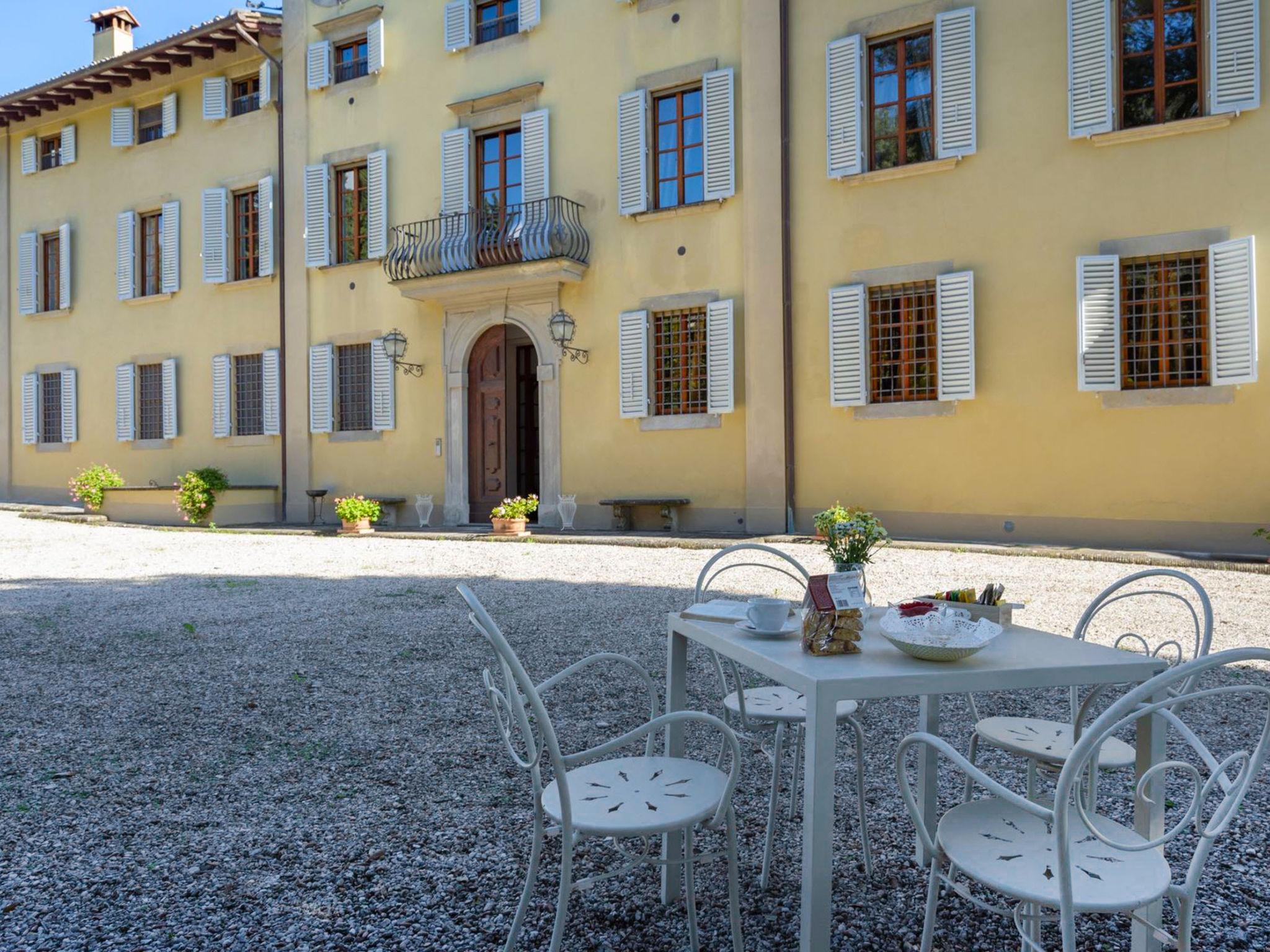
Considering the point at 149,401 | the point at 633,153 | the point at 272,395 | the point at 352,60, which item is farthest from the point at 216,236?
the point at 633,153

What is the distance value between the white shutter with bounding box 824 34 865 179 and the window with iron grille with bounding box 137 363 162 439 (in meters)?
12.6

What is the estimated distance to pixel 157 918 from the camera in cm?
221

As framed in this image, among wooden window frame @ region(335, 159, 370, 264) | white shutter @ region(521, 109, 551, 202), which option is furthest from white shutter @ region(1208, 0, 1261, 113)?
wooden window frame @ region(335, 159, 370, 264)

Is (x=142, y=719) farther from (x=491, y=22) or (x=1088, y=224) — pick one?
(x=491, y=22)

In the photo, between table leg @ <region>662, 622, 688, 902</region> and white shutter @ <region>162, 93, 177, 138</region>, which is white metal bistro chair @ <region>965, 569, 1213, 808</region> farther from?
white shutter @ <region>162, 93, 177, 138</region>

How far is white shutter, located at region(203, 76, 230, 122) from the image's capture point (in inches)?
637

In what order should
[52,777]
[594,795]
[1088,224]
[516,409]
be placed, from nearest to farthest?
[594,795] < [52,777] < [1088,224] < [516,409]

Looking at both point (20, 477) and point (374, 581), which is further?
point (20, 477)

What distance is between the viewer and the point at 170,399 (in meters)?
16.6

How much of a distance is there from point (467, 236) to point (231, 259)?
537 cm

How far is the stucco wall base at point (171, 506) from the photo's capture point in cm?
1475

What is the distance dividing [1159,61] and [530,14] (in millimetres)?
8163

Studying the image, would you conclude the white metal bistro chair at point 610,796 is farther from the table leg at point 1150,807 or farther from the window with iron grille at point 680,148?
the window with iron grille at point 680,148

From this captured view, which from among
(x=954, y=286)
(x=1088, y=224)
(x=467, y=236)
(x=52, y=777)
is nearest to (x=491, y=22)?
(x=467, y=236)
